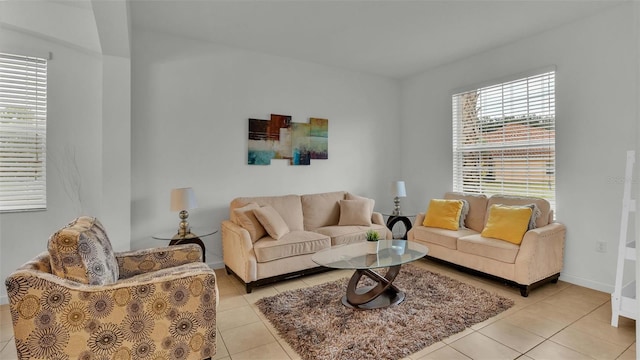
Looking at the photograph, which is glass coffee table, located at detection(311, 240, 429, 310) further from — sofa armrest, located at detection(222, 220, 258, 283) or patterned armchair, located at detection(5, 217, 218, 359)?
patterned armchair, located at detection(5, 217, 218, 359)

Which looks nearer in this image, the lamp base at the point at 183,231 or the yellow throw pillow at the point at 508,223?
the yellow throw pillow at the point at 508,223

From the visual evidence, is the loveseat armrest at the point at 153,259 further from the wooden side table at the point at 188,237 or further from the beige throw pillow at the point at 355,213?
the beige throw pillow at the point at 355,213

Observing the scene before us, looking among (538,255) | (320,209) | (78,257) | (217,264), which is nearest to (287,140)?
(320,209)

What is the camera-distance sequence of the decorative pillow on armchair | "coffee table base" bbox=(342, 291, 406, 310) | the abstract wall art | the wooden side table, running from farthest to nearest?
the abstract wall art < the wooden side table < "coffee table base" bbox=(342, 291, 406, 310) < the decorative pillow on armchair

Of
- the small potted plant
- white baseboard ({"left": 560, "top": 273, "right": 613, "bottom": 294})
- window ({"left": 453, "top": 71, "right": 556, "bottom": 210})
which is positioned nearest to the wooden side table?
the small potted plant

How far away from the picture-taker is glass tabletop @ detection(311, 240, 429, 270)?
97.6 inches

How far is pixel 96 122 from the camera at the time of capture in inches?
121

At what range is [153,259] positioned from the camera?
7.49 feet

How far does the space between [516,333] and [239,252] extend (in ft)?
8.03

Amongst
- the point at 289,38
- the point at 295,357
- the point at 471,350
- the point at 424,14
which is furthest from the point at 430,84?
the point at 295,357

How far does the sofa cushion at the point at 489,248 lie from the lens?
2.97 meters

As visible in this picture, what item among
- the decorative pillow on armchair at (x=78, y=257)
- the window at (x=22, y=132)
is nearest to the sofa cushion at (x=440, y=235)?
the decorative pillow on armchair at (x=78, y=257)

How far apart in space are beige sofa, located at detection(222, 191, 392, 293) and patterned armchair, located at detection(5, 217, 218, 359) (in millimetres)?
1179

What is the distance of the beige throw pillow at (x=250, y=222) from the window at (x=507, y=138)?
9.43 ft
